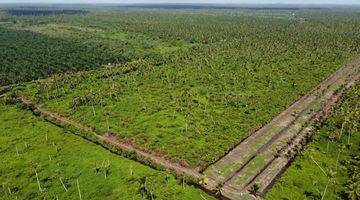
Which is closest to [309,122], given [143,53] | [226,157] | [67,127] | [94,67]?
[226,157]

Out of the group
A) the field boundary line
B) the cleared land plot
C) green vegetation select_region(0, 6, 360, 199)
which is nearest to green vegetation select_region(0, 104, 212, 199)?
green vegetation select_region(0, 6, 360, 199)

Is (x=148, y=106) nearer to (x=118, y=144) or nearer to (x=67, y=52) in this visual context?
(x=118, y=144)

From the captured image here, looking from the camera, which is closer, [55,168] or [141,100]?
[55,168]

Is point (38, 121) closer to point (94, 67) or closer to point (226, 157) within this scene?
point (226, 157)

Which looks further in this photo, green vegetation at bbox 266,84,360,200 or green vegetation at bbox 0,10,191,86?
green vegetation at bbox 0,10,191,86

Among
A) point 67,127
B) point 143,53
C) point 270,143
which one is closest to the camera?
point 270,143

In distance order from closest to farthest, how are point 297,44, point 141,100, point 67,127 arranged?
point 67,127 < point 141,100 < point 297,44

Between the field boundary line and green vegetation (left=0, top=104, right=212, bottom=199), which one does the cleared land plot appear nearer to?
the field boundary line
